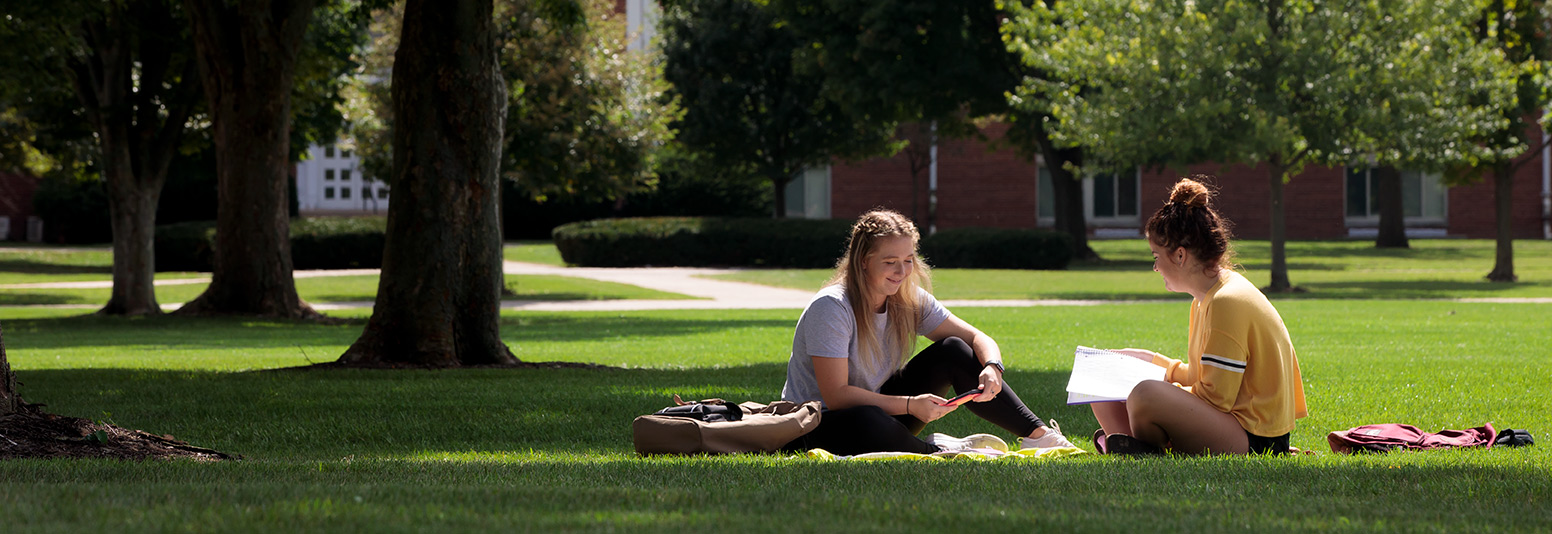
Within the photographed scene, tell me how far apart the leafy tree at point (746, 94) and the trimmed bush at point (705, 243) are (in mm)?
3844

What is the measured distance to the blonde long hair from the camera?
5.81m

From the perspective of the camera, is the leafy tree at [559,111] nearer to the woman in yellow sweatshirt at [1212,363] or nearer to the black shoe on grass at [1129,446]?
the black shoe on grass at [1129,446]

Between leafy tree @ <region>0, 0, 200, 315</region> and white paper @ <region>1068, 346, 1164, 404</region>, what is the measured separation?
16477mm

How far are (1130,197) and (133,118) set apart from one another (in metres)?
32.4

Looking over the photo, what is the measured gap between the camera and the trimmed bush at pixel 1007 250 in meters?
31.8

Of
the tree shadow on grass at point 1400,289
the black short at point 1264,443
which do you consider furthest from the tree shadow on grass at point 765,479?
the tree shadow on grass at point 1400,289

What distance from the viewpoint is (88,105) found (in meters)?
19.3

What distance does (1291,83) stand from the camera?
75.0 feet

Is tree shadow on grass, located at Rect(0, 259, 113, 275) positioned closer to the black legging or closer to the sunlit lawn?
the sunlit lawn

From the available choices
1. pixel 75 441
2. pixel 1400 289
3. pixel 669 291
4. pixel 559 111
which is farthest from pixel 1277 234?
pixel 75 441

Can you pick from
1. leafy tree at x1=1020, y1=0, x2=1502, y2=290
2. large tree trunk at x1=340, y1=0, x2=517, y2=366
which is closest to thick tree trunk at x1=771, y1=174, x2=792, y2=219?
leafy tree at x1=1020, y1=0, x2=1502, y2=290

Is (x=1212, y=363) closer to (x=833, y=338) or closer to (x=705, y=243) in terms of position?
(x=833, y=338)

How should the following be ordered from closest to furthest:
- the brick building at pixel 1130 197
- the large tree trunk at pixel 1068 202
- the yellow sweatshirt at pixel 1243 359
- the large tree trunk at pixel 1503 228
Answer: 1. the yellow sweatshirt at pixel 1243 359
2. the large tree trunk at pixel 1503 228
3. the large tree trunk at pixel 1068 202
4. the brick building at pixel 1130 197

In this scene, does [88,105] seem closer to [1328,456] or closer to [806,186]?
[1328,456]
